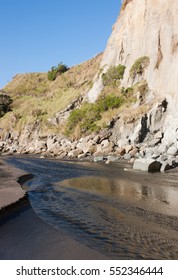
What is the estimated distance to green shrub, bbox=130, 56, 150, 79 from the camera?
113ft

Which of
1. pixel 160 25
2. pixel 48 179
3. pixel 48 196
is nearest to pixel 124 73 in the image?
pixel 160 25

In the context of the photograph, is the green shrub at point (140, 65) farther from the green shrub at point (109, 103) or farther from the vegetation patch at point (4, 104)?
the vegetation patch at point (4, 104)

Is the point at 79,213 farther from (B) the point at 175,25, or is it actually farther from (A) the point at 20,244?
(B) the point at 175,25

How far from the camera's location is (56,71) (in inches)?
2559

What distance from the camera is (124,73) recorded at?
127 feet

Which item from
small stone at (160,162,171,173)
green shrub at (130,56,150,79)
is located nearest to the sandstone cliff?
green shrub at (130,56,150,79)

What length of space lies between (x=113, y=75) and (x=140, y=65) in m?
5.50

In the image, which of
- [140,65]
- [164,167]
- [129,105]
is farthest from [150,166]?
[140,65]

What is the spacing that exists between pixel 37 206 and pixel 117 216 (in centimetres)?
273

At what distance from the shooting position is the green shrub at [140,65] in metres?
34.6

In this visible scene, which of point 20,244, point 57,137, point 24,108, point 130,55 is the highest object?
point 130,55

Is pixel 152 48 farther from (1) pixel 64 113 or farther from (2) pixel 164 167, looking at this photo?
(2) pixel 164 167

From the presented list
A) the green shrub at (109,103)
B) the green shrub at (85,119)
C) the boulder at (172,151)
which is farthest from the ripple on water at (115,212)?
the green shrub at (109,103)

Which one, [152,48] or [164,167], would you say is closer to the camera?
[164,167]
